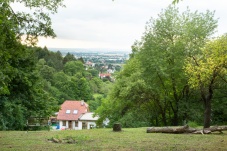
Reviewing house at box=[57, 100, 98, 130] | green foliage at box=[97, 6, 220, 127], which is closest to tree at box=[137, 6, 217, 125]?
green foliage at box=[97, 6, 220, 127]

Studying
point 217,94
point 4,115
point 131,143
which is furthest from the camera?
point 217,94

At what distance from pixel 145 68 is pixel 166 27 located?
4130mm

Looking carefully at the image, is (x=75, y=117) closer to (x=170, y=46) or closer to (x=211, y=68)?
(x=170, y=46)

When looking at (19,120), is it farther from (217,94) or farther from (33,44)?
(217,94)

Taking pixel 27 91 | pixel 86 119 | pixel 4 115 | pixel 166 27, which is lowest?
pixel 86 119

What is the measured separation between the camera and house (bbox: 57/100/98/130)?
2229 inches

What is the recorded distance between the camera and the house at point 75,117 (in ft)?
186

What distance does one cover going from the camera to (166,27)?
26.8 metres

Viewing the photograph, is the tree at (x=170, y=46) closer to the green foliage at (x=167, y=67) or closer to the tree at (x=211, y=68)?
the green foliage at (x=167, y=67)

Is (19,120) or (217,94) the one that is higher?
(217,94)

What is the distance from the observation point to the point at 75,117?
2244 inches

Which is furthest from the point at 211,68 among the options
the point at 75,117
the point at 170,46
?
the point at 75,117

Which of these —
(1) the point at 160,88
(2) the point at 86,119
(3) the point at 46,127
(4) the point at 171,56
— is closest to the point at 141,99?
(1) the point at 160,88

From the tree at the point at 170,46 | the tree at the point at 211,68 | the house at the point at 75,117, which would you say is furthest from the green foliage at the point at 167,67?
the house at the point at 75,117
